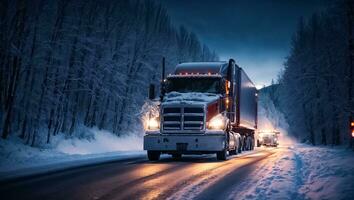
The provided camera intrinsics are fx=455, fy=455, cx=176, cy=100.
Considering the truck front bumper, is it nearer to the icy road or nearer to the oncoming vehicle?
the icy road

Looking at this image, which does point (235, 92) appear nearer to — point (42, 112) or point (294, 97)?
point (42, 112)

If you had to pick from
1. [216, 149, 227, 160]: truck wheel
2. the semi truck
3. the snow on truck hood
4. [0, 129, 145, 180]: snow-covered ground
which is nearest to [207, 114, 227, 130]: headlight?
the semi truck

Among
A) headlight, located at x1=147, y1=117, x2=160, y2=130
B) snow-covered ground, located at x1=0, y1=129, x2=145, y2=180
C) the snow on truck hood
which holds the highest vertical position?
the snow on truck hood

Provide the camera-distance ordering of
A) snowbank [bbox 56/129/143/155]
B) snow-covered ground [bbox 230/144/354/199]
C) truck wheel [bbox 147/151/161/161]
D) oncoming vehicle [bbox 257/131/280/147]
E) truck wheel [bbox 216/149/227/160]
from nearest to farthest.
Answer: snow-covered ground [bbox 230/144/354/199] < truck wheel [bbox 216/149/227/160] < truck wheel [bbox 147/151/161/161] < snowbank [bbox 56/129/143/155] < oncoming vehicle [bbox 257/131/280/147]

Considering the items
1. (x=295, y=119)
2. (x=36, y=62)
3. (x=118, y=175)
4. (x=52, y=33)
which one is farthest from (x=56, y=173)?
(x=295, y=119)

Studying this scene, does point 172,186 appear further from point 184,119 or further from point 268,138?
point 268,138

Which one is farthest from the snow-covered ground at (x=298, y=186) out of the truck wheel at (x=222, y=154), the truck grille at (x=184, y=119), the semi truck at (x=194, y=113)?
the truck wheel at (x=222, y=154)

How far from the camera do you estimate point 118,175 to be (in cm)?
1291

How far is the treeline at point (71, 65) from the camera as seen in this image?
76.1 feet

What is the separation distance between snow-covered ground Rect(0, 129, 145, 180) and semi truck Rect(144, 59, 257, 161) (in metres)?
2.96

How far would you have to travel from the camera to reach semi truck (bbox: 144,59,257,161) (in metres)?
19.0

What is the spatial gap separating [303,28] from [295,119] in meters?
12.2

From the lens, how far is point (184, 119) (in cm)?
1916

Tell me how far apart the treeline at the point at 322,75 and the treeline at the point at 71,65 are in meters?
16.6
